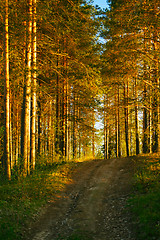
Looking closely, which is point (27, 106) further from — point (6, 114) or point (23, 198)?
point (23, 198)

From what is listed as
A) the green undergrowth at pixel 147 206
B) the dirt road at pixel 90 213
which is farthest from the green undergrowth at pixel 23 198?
the green undergrowth at pixel 147 206

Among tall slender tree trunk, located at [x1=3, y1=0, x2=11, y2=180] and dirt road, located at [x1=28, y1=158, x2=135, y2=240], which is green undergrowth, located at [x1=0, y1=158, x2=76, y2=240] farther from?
tall slender tree trunk, located at [x1=3, y1=0, x2=11, y2=180]

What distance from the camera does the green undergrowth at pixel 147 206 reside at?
663 centimetres

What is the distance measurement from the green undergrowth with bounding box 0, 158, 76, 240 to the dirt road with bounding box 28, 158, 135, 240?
17.5 inches

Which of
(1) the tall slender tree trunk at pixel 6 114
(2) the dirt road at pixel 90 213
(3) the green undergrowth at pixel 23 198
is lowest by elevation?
(2) the dirt road at pixel 90 213

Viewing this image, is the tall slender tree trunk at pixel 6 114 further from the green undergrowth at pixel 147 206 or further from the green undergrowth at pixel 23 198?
the green undergrowth at pixel 147 206

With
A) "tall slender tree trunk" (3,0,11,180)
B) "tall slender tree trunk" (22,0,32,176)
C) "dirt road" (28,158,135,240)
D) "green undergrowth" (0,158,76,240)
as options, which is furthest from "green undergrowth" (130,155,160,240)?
"tall slender tree trunk" (3,0,11,180)

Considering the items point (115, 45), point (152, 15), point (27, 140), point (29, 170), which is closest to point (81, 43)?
point (115, 45)

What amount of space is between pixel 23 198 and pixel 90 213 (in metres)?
2.92

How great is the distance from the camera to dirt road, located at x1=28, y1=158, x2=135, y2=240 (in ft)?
23.6

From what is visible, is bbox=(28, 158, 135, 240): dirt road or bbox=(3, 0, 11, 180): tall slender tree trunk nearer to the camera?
bbox=(28, 158, 135, 240): dirt road

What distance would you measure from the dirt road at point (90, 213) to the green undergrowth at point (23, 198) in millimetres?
443

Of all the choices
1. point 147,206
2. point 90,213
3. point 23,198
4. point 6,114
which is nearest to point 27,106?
point 6,114

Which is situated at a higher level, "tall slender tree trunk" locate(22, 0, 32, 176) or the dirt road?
"tall slender tree trunk" locate(22, 0, 32, 176)
